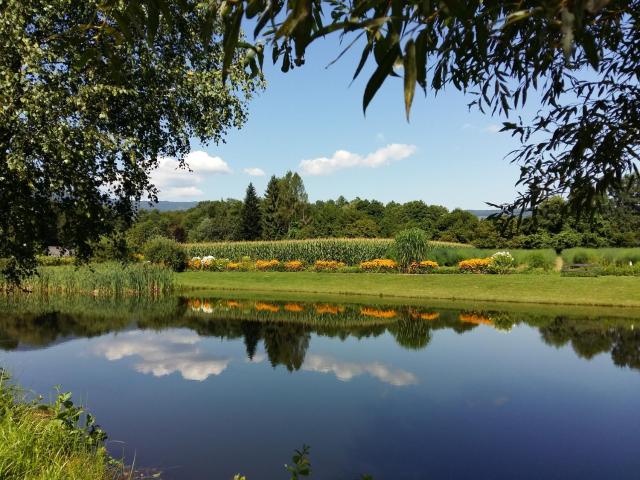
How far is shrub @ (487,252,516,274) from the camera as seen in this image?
75.0 ft

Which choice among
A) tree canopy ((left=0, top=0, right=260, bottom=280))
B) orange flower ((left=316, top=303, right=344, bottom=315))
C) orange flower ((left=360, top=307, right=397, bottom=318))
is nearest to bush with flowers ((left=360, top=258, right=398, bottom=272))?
orange flower ((left=316, top=303, right=344, bottom=315))

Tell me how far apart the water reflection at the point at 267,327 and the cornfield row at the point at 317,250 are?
385 inches

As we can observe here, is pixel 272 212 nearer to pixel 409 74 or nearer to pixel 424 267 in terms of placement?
pixel 424 267

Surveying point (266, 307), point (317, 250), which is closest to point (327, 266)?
point (317, 250)

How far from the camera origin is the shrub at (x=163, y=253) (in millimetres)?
29625

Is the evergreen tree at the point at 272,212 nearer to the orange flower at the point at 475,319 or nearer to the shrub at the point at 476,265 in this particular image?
the shrub at the point at 476,265

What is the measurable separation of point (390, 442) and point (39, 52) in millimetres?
6158

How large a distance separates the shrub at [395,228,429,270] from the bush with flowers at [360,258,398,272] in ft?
1.46

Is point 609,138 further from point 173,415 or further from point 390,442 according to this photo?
point 173,415

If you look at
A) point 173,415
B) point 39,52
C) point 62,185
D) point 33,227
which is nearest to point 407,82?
point 39,52

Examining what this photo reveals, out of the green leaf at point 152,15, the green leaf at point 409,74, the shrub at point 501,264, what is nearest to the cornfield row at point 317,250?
the shrub at point 501,264

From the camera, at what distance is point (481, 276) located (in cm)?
2194

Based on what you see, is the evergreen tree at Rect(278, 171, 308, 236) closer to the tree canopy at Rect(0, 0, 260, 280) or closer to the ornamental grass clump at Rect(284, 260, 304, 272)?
the ornamental grass clump at Rect(284, 260, 304, 272)

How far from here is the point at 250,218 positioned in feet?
185
